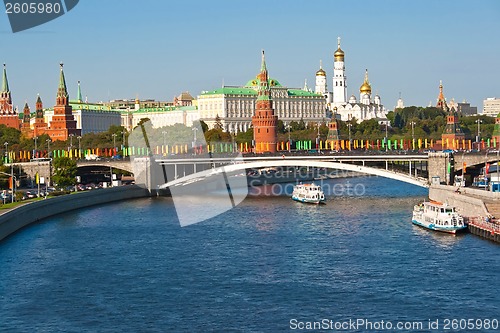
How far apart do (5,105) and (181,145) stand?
203 ft

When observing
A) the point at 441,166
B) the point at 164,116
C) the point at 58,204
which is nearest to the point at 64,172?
the point at 58,204

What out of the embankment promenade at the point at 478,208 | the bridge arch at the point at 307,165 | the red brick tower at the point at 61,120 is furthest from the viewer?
the red brick tower at the point at 61,120

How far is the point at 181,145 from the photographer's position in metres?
106

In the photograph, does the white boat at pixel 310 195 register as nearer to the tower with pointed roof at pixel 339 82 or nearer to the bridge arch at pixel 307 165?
the bridge arch at pixel 307 165

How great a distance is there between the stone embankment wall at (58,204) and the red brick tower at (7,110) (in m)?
85.4

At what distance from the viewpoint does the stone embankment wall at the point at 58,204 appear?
4950 cm

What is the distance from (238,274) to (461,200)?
20.4 m

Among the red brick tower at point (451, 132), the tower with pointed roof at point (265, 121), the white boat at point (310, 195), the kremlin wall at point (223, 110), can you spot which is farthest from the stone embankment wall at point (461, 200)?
the kremlin wall at point (223, 110)

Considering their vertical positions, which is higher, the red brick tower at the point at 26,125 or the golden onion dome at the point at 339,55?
the golden onion dome at the point at 339,55

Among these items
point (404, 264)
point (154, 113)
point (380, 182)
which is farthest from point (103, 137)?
point (404, 264)

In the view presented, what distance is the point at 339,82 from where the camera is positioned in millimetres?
178500

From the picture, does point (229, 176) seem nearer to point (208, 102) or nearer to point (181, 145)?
point (181, 145)

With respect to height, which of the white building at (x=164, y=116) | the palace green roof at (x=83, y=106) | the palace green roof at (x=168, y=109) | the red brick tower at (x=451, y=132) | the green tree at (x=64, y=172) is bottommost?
the green tree at (x=64, y=172)

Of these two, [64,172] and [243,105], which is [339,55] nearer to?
[243,105]
